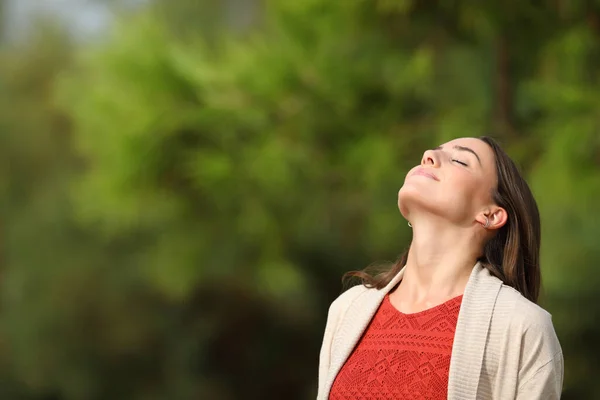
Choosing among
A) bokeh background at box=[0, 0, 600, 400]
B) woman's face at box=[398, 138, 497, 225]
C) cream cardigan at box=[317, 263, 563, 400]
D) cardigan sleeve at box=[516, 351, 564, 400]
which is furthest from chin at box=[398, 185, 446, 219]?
bokeh background at box=[0, 0, 600, 400]

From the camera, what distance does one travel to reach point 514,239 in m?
1.07

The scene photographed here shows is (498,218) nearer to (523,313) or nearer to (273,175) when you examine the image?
(523,313)

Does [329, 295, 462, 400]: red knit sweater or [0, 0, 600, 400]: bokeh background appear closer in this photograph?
[329, 295, 462, 400]: red knit sweater

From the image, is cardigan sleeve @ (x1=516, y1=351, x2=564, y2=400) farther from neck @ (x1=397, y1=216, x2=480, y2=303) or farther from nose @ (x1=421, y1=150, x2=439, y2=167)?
nose @ (x1=421, y1=150, x2=439, y2=167)

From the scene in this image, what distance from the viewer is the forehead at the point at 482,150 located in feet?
3.57

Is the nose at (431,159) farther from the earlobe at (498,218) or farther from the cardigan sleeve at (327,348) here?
the cardigan sleeve at (327,348)

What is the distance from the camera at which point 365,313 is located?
111 centimetres

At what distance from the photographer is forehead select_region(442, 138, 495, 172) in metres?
1.09

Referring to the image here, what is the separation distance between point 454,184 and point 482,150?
0.22 ft

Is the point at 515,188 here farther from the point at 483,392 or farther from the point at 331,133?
the point at 331,133

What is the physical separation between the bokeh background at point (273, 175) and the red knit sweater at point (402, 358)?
5.28 feet

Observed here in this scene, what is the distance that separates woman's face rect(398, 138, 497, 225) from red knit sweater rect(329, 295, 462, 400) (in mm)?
112

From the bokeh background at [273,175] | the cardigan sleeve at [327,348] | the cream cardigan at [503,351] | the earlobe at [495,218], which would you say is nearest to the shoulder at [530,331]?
the cream cardigan at [503,351]

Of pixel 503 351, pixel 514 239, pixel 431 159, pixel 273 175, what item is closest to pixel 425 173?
pixel 431 159
